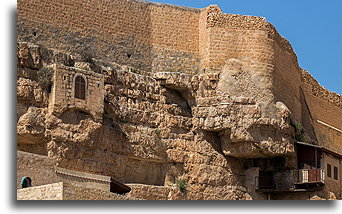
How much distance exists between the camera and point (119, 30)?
78.7 ft

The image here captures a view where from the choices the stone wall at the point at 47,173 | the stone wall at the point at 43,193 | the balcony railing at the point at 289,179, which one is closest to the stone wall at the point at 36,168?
the stone wall at the point at 47,173

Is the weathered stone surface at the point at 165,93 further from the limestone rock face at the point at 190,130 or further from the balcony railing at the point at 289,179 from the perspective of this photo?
the balcony railing at the point at 289,179

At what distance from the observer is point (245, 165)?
2491cm

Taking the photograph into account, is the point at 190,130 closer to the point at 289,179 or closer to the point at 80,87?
the point at 289,179

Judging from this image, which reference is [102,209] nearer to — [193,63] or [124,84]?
[124,84]

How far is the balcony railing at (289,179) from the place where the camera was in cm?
2448

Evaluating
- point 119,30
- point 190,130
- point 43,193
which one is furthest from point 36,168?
point 190,130

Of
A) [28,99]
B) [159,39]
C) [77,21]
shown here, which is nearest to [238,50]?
[159,39]

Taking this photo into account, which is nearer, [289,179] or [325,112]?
[289,179]

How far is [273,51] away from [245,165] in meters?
3.29

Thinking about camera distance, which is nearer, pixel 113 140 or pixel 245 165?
pixel 113 140

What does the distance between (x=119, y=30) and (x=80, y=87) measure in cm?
285

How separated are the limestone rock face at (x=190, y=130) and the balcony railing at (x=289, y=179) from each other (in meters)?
0.33

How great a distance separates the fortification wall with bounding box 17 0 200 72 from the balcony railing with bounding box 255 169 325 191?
12.1 ft
